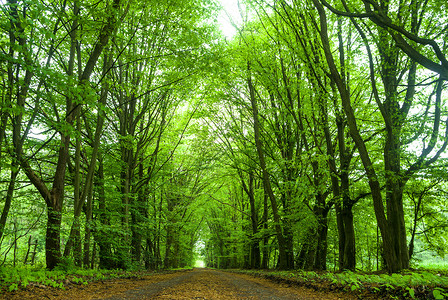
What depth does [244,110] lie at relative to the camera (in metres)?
16.2

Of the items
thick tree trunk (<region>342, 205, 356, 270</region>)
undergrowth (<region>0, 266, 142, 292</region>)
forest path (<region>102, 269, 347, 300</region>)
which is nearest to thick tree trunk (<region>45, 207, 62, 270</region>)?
undergrowth (<region>0, 266, 142, 292</region>)

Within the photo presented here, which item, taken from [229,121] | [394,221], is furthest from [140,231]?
[394,221]

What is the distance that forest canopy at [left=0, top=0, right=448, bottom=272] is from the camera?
21.1 feet

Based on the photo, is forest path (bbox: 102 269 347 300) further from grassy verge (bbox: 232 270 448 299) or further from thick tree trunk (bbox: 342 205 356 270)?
thick tree trunk (bbox: 342 205 356 270)

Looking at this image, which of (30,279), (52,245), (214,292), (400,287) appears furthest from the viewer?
(52,245)

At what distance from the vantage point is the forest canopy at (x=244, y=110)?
642 cm

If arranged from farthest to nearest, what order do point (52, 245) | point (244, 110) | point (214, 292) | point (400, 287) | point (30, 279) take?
1. point (244, 110)
2. point (52, 245)
3. point (214, 292)
4. point (30, 279)
5. point (400, 287)

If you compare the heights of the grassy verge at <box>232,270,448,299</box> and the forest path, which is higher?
the grassy verge at <box>232,270,448,299</box>

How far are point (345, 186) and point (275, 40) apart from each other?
697 cm

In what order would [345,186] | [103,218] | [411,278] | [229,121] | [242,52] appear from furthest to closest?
[229,121]
[242,52]
[103,218]
[345,186]
[411,278]

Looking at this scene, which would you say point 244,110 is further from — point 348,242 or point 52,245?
point 52,245

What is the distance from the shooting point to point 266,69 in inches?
461

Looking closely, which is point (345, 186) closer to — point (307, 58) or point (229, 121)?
point (307, 58)

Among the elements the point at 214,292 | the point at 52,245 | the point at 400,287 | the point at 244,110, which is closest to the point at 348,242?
the point at 400,287
